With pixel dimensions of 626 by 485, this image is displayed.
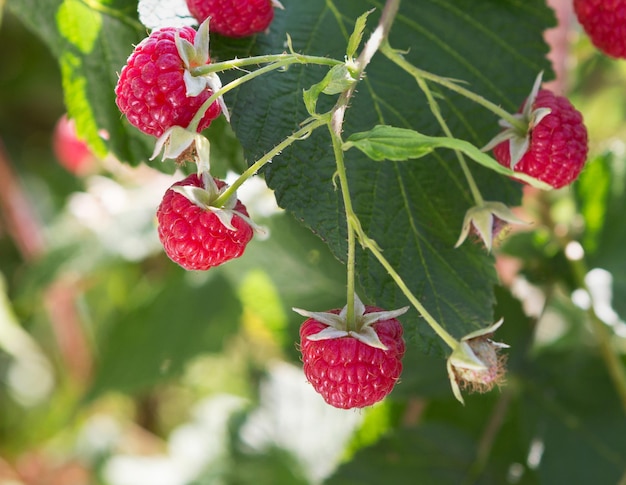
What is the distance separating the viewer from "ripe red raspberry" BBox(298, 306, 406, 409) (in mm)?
517

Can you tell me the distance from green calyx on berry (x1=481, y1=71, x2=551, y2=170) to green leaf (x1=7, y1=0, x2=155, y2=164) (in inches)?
11.6

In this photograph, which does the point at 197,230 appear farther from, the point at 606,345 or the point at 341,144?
the point at 606,345

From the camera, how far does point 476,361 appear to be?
1.67 ft

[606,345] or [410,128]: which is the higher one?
[410,128]

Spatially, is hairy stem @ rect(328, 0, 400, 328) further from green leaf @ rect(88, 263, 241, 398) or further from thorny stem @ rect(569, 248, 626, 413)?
green leaf @ rect(88, 263, 241, 398)

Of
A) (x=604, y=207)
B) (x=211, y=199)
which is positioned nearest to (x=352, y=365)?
(x=211, y=199)

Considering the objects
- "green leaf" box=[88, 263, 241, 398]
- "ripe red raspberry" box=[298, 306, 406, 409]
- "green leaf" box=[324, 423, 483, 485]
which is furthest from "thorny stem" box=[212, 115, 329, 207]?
"green leaf" box=[88, 263, 241, 398]

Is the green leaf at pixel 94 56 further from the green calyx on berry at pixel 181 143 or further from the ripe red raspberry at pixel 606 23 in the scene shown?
the ripe red raspberry at pixel 606 23

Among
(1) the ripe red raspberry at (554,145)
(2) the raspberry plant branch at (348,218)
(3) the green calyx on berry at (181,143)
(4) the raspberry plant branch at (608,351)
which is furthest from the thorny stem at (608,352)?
(3) the green calyx on berry at (181,143)

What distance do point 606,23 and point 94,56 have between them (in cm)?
43

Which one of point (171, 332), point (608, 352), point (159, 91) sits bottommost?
point (171, 332)

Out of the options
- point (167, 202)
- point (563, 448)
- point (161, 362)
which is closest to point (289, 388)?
point (161, 362)

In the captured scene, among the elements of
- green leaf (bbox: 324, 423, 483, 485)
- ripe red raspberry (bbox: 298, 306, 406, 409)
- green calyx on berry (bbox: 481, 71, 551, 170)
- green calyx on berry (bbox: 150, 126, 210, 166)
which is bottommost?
green leaf (bbox: 324, 423, 483, 485)

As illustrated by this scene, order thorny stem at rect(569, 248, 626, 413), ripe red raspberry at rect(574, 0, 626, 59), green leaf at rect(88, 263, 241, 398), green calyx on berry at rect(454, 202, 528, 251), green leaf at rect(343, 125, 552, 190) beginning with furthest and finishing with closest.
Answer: green leaf at rect(88, 263, 241, 398)
thorny stem at rect(569, 248, 626, 413)
ripe red raspberry at rect(574, 0, 626, 59)
green calyx on berry at rect(454, 202, 528, 251)
green leaf at rect(343, 125, 552, 190)
